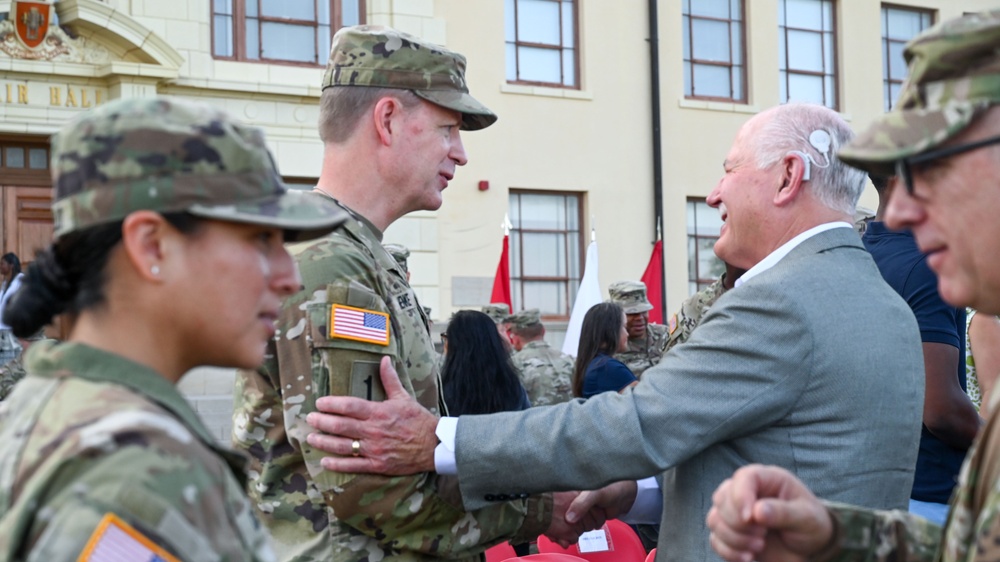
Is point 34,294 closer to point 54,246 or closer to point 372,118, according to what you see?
point 54,246

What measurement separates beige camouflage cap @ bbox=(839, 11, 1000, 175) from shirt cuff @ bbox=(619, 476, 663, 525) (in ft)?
6.50

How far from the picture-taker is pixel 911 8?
19281 mm

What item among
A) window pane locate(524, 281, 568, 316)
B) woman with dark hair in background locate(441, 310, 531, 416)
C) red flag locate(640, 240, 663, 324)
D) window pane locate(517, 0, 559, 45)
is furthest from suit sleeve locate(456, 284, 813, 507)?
window pane locate(517, 0, 559, 45)

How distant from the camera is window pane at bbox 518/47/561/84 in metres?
16.4

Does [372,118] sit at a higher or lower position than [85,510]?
higher

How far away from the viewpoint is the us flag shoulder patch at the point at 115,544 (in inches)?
64.4

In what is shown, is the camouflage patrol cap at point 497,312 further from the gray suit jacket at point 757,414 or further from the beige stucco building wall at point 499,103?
the gray suit jacket at point 757,414

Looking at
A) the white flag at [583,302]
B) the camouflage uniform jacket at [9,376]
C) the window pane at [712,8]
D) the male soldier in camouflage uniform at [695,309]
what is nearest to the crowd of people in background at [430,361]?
the male soldier in camouflage uniform at [695,309]

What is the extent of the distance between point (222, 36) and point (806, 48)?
8708 mm

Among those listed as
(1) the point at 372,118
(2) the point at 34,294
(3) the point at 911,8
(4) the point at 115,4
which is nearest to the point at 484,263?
(4) the point at 115,4

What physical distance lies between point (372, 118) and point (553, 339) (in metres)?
13.1

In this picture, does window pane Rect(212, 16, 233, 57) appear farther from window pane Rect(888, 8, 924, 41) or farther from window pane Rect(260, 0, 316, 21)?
window pane Rect(888, 8, 924, 41)

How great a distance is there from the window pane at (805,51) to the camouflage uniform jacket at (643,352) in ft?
27.6

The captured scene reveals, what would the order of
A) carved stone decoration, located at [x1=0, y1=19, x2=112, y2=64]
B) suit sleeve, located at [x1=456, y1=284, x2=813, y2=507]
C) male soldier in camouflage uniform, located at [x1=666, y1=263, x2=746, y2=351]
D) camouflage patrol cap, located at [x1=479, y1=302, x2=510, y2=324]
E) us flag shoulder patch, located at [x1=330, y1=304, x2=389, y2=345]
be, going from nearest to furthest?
us flag shoulder patch, located at [x1=330, y1=304, x2=389, y2=345] < suit sleeve, located at [x1=456, y1=284, x2=813, y2=507] < male soldier in camouflage uniform, located at [x1=666, y1=263, x2=746, y2=351] < camouflage patrol cap, located at [x1=479, y1=302, x2=510, y2=324] < carved stone decoration, located at [x1=0, y1=19, x2=112, y2=64]
